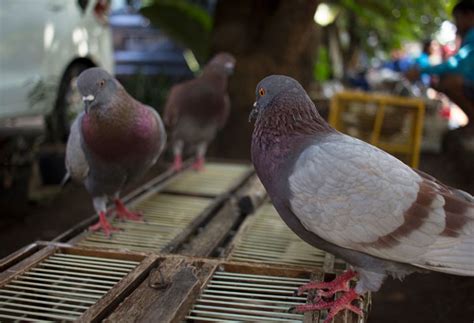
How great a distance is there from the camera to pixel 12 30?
4836 millimetres

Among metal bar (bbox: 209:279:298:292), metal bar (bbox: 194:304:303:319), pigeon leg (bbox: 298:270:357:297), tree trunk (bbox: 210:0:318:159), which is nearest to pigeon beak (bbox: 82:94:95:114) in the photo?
metal bar (bbox: 209:279:298:292)

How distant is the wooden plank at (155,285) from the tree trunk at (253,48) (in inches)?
172

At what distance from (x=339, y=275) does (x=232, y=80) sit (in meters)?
4.60

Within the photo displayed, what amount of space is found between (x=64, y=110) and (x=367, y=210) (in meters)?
4.58

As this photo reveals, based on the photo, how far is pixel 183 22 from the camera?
7.75 m

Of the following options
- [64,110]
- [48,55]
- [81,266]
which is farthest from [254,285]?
[64,110]

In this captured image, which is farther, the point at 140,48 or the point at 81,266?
the point at 140,48

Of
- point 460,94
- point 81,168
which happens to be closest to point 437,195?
point 81,168

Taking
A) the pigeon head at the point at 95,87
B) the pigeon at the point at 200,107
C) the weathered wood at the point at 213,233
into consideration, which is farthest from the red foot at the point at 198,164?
the pigeon head at the point at 95,87

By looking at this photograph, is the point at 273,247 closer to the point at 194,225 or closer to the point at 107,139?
the point at 194,225

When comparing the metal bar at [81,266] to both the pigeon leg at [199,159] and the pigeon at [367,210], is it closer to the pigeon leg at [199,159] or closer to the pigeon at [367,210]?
the pigeon at [367,210]

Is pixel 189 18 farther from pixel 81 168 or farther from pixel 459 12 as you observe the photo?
pixel 81 168

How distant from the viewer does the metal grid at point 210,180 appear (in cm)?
441

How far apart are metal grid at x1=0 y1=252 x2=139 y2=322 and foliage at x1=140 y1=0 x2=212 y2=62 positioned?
5151mm
